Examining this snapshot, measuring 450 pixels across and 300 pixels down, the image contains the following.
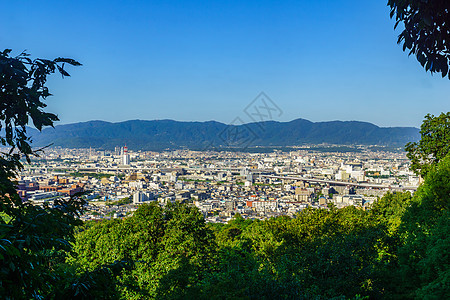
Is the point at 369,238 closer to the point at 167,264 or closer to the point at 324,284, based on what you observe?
the point at 324,284

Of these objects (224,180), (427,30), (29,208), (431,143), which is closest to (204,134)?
(224,180)

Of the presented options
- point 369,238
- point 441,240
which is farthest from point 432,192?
point 441,240

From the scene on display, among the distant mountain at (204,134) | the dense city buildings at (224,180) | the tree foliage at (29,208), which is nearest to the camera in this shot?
the tree foliage at (29,208)

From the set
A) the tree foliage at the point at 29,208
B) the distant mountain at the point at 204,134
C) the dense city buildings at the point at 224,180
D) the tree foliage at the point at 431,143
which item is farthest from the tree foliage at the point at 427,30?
the distant mountain at the point at 204,134

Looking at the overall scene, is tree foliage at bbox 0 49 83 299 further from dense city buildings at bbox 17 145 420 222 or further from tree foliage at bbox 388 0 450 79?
dense city buildings at bbox 17 145 420 222

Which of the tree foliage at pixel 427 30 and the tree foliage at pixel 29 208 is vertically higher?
the tree foliage at pixel 427 30

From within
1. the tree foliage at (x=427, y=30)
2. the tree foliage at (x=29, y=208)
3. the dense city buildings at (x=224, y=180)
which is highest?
the tree foliage at (x=427, y=30)

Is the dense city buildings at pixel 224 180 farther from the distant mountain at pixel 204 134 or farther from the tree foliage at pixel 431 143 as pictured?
the tree foliage at pixel 431 143
